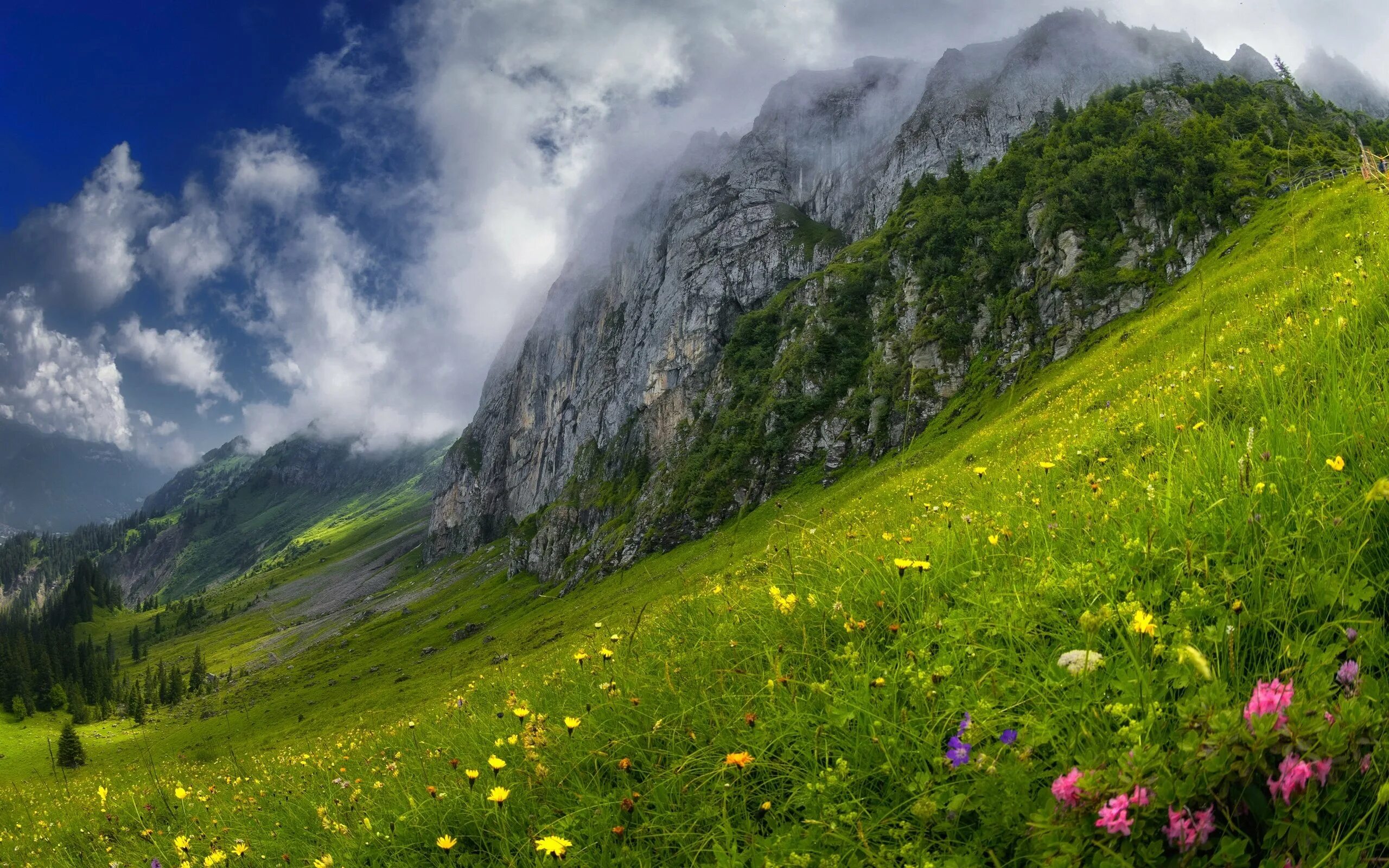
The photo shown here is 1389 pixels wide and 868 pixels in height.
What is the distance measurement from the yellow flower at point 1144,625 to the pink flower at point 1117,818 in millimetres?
725

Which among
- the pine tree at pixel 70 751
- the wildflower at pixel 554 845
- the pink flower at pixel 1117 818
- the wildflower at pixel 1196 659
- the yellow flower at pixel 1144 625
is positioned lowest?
the pine tree at pixel 70 751

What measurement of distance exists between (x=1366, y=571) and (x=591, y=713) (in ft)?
15.0

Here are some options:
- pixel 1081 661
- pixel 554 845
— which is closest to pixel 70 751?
pixel 554 845

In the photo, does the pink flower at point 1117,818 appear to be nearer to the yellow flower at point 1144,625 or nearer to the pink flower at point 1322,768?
the pink flower at point 1322,768

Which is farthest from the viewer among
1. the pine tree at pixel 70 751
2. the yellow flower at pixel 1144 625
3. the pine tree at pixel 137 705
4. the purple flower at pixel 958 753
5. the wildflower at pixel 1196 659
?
the pine tree at pixel 137 705

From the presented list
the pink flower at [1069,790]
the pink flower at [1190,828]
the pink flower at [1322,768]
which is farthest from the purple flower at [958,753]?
the pink flower at [1322,768]

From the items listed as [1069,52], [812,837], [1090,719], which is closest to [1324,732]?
[1090,719]

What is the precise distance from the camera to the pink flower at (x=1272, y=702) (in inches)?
81.0

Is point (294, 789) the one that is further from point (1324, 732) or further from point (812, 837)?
point (1324, 732)

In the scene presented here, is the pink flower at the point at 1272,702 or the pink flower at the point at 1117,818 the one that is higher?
the pink flower at the point at 1272,702

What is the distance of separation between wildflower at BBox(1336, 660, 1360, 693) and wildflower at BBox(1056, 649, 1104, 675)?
735 mm

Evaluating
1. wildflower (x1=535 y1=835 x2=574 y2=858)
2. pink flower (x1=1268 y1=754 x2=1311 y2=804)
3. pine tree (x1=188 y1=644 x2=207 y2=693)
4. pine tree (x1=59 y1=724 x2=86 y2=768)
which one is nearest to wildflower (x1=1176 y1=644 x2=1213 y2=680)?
pink flower (x1=1268 y1=754 x2=1311 y2=804)

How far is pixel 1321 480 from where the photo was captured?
340cm

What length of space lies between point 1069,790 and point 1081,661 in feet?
2.59
